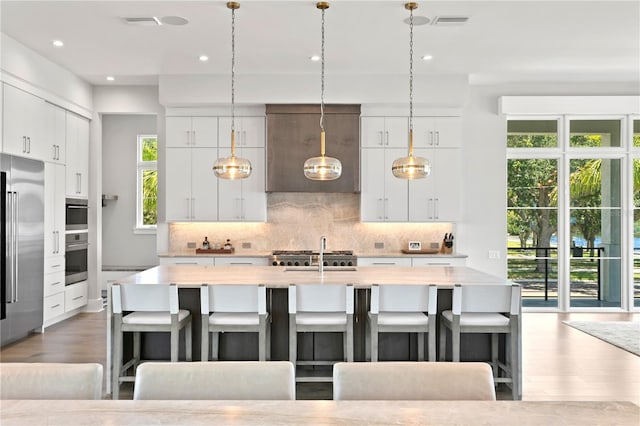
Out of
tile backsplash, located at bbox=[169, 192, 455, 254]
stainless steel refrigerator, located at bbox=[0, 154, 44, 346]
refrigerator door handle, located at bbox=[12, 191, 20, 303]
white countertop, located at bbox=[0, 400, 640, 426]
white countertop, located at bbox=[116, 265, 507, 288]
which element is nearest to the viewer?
white countertop, located at bbox=[0, 400, 640, 426]

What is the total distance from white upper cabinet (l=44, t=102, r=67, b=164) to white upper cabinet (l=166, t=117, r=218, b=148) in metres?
1.24

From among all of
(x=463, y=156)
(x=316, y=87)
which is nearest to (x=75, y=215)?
(x=316, y=87)

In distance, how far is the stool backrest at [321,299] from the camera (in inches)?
144

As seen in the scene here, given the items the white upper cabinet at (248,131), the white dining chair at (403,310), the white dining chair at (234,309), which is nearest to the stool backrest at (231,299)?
the white dining chair at (234,309)

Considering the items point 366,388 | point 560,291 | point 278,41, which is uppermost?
point 278,41

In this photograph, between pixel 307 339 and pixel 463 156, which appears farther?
pixel 463 156

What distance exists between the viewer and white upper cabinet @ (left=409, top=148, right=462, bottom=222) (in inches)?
270

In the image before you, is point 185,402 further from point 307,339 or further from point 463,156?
point 463,156

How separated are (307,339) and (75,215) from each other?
4.20 m

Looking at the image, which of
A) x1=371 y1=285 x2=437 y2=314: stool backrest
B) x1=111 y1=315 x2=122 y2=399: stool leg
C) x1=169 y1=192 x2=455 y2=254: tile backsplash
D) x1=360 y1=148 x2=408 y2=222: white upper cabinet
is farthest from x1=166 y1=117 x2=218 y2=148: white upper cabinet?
x1=371 y1=285 x2=437 y2=314: stool backrest

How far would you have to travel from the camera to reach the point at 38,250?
5820 mm

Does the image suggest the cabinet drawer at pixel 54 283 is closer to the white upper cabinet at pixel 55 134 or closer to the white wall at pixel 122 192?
the white upper cabinet at pixel 55 134

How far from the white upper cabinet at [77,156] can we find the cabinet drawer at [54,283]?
103 centimetres

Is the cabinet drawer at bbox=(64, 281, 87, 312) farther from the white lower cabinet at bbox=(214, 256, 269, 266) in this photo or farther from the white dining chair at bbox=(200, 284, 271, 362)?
the white dining chair at bbox=(200, 284, 271, 362)
